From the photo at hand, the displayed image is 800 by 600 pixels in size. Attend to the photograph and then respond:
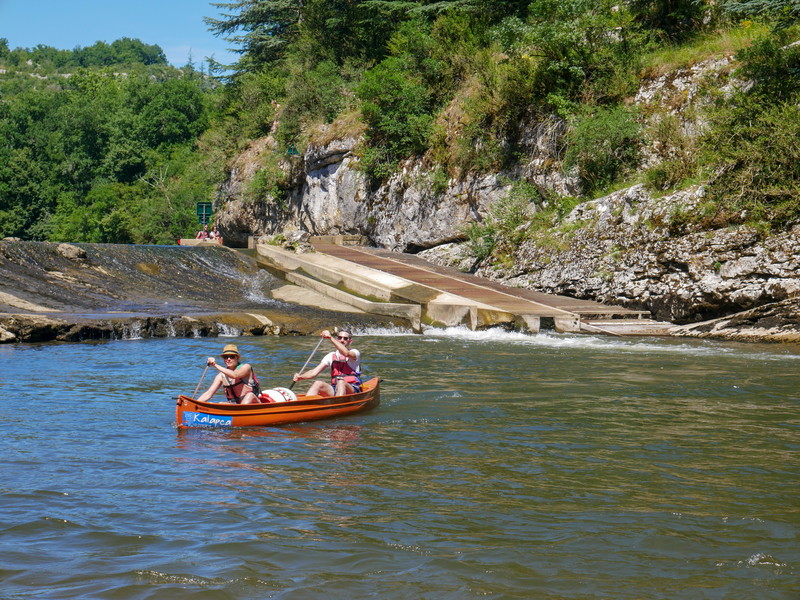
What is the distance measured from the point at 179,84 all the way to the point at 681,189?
58419 mm

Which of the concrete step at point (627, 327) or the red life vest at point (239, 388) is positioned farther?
the concrete step at point (627, 327)

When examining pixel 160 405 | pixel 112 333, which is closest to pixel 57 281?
pixel 112 333

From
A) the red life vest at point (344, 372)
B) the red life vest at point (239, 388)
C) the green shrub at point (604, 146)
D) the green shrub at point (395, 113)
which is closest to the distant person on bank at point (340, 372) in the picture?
the red life vest at point (344, 372)

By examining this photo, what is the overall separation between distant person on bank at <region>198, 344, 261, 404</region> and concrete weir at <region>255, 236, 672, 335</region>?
413 inches

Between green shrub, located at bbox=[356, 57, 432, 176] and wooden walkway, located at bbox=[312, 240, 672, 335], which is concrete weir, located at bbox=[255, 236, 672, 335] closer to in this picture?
wooden walkway, located at bbox=[312, 240, 672, 335]

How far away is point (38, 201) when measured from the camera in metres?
68.9

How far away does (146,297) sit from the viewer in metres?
23.5

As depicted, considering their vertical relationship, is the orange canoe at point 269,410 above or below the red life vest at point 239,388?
below

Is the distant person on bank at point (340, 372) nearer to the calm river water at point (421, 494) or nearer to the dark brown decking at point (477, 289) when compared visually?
the calm river water at point (421, 494)

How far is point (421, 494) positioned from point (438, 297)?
14.8 meters

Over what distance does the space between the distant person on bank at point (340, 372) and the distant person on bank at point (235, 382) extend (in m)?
0.79

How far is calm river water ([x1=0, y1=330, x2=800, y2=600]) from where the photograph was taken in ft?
18.4

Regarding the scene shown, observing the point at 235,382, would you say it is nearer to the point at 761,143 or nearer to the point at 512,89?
the point at 761,143

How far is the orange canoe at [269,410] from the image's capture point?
1002cm
